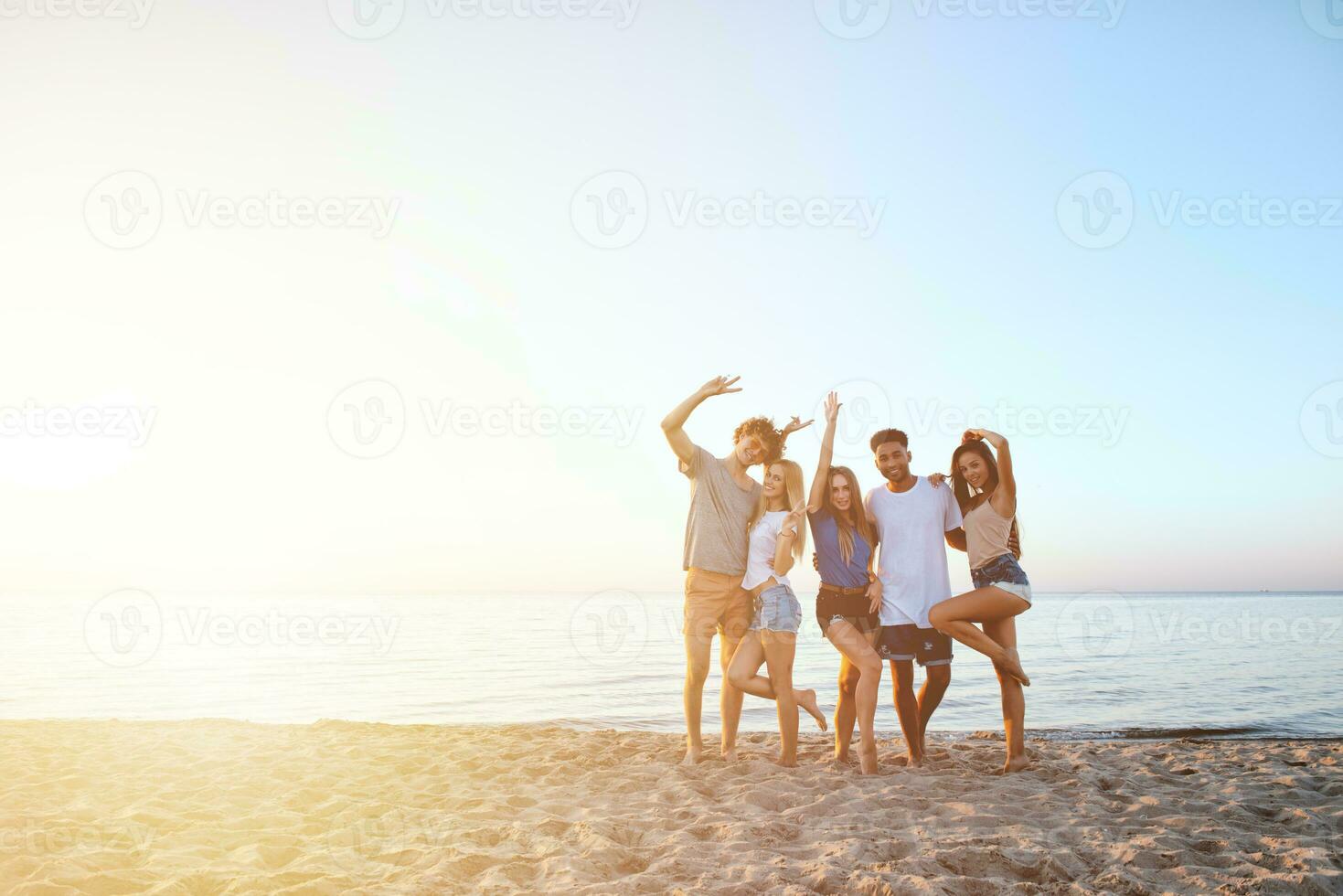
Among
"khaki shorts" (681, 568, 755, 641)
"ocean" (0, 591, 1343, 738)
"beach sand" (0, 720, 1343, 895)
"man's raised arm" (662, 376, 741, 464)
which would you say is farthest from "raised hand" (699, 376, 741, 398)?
"ocean" (0, 591, 1343, 738)

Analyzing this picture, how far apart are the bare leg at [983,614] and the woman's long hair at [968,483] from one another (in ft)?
1.73

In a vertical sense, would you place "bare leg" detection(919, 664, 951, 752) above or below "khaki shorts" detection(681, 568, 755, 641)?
below

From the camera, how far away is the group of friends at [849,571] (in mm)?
5578

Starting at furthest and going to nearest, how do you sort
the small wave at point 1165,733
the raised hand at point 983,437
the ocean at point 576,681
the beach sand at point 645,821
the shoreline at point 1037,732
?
the ocean at point 576,681, the small wave at point 1165,733, the shoreline at point 1037,732, the raised hand at point 983,437, the beach sand at point 645,821

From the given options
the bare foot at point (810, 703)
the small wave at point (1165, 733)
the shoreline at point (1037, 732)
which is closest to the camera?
the bare foot at point (810, 703)

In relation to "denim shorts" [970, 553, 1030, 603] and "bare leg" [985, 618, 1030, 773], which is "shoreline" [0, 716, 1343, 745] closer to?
"bare leg" [985, 618, 1030, 773]

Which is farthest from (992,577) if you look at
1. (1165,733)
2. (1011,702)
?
(1165,733)

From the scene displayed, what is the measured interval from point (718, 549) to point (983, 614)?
186cm

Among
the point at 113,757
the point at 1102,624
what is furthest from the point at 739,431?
the point at 1102,624

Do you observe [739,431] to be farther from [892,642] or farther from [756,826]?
[756,826]

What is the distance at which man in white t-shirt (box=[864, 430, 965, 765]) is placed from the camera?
5645mm

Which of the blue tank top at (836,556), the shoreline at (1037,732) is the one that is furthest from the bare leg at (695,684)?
the shoreline at (1037,732)

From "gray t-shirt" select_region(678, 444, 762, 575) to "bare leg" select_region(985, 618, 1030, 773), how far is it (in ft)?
5.93

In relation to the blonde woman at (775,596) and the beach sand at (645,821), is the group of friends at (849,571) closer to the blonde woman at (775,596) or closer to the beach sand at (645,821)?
the blonde woman at (775,596)
